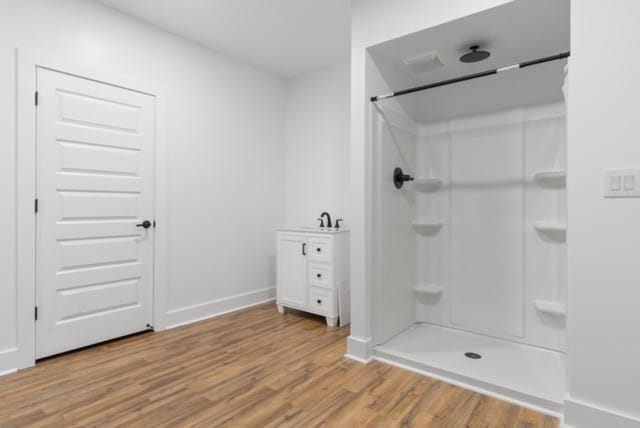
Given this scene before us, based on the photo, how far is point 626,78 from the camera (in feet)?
5.15

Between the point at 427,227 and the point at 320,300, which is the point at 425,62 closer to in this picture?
the point at 427,227

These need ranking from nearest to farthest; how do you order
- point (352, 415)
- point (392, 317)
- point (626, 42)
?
point (626, 42) < point (352, 415) < point (392, 317)

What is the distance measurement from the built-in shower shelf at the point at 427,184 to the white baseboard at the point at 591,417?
1.75 m

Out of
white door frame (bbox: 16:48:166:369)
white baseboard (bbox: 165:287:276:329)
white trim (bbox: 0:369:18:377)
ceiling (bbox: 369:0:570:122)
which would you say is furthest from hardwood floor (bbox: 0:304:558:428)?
ceiling (bbox: 369:0:570:122)

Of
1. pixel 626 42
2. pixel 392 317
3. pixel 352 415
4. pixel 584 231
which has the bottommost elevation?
pixel 352 415

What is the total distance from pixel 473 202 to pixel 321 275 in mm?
1484

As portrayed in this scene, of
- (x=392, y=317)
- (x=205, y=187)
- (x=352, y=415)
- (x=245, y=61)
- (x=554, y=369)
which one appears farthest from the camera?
(x=245, y=61)

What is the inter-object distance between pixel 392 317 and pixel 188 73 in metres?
2.87

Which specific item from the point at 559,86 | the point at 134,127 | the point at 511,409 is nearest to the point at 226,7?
the point at 134,127

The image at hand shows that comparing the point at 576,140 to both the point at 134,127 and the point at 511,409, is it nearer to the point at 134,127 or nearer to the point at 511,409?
the point at 511,409

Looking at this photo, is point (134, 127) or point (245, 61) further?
point (245, 61)

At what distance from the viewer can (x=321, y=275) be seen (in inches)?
131

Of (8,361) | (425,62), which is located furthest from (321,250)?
(8,361)

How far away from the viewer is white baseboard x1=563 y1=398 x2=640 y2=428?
1571 mm
